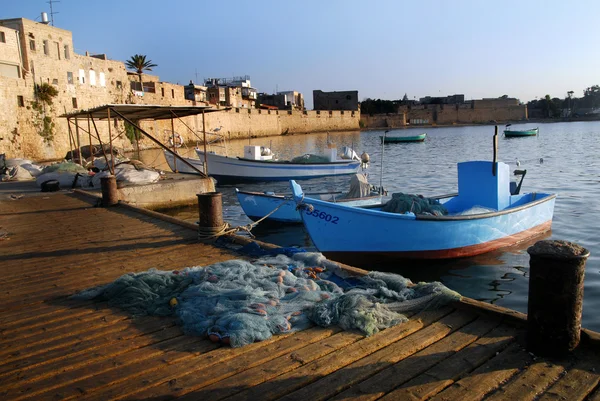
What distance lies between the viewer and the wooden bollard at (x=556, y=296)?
313 centimetres

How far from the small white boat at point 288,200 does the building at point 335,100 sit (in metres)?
88.7

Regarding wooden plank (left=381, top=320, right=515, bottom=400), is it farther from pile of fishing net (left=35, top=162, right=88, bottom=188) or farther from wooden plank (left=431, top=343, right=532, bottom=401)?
pile of fishing net (left=35, top=162, right=88, bottom=188)

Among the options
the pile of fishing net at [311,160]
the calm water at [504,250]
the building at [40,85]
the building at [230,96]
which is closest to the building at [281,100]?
the building at [230,96]

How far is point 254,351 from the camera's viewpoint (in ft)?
11.4

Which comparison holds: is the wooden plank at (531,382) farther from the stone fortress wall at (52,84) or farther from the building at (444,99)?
A: the building at (444,99)

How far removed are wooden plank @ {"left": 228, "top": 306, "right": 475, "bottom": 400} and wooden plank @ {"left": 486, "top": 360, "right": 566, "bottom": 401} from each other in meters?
0.69

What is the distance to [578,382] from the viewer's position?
2951 millimetres

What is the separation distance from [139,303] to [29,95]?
34798 mm

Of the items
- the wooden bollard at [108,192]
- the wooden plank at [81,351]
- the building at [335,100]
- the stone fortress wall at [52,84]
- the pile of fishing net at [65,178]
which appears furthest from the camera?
the building at [335,100]

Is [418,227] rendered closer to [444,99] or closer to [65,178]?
[65,178]

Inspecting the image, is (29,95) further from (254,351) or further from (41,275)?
(254,351)

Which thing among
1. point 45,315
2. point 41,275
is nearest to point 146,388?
point 45,315

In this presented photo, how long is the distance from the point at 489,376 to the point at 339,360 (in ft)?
3.24

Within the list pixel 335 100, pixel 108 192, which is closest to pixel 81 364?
pixel 108 192
